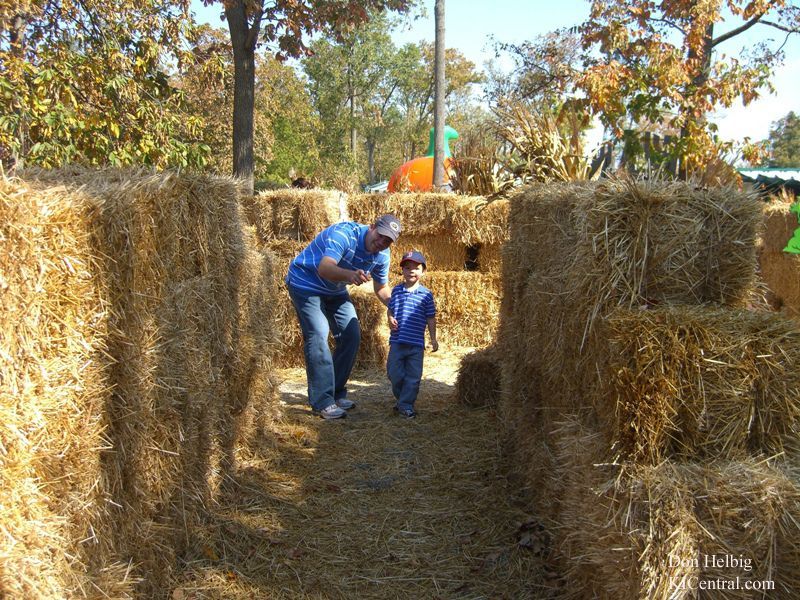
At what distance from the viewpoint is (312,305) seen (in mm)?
6652

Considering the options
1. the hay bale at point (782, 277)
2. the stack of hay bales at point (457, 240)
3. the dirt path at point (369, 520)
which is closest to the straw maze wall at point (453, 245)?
the stack of hay bales at point (457, 240)

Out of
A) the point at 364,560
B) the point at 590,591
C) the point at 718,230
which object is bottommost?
the point at 364,560

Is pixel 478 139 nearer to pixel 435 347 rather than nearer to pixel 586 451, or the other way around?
pixel 435 347

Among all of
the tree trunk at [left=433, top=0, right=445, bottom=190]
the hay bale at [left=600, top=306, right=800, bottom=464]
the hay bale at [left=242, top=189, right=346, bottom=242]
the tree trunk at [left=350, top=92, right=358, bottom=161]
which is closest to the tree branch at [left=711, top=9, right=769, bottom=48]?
the tree trunk at [left=433, top=0, right=445, bottom=190]

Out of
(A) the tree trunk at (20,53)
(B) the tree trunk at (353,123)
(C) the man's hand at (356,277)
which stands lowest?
(C) the man's hand at (356,277)

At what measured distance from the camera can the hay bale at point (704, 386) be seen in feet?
9.05

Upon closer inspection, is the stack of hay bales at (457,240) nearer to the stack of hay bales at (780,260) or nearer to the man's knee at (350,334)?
the man's knee at (350,334)

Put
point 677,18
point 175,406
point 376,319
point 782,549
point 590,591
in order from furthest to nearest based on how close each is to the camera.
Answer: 1. point 677,18
2. point 376,319
3. point 175,406
4. point 590,591
5. point 782,549

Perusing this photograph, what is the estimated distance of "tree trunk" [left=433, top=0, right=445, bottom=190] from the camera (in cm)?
1352

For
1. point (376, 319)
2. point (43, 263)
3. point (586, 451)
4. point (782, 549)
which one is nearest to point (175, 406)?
point (43, 263)

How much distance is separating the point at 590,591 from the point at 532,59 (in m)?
17.5

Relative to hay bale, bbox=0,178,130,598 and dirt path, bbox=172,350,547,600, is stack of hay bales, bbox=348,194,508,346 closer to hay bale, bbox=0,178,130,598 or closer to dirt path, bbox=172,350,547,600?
dirt path, bbox=172,350,547,600

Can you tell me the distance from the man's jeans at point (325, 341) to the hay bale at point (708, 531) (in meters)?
4.26

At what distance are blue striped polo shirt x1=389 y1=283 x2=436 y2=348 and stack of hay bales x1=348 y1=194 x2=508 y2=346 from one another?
3409 millimetres
